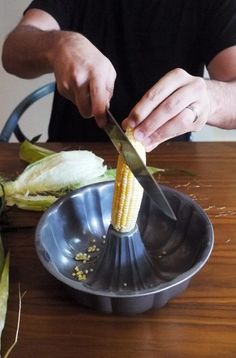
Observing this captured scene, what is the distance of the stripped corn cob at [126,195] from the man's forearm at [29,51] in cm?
35

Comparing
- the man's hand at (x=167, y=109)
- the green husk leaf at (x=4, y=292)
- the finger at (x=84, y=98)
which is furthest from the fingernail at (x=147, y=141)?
the green husk leaf at (x=4, y=292)

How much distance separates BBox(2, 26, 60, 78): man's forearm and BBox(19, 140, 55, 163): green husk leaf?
0.52ft

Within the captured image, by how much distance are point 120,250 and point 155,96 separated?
0.20 m

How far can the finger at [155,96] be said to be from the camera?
0.53 metres

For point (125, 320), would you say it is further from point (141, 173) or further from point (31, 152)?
point (31, 152)

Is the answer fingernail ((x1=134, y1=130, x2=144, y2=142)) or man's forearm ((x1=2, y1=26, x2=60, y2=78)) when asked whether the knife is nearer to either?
fingernail ((x1=134, y1=130, x2=144, y2=142))

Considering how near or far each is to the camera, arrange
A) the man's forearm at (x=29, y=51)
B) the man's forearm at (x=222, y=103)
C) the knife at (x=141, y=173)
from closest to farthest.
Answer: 1. the knife at (x=141, y=173)
2. the man's forearm at (x=222, y=103)
3. the man's forearm at (x=29, y=51)

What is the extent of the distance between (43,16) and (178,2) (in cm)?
31

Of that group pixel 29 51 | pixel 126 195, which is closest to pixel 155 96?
pixel 126 195

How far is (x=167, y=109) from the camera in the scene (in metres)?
0.54

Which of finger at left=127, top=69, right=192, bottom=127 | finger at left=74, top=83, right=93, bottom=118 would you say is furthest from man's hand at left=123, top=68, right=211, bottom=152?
finger at left=74, top=83, right=93, bottom=118

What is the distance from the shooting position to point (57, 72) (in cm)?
71

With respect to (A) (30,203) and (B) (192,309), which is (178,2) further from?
(B) (192,309)

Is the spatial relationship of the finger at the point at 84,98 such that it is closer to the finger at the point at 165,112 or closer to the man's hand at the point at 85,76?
the man's hand at the point at 85,76
